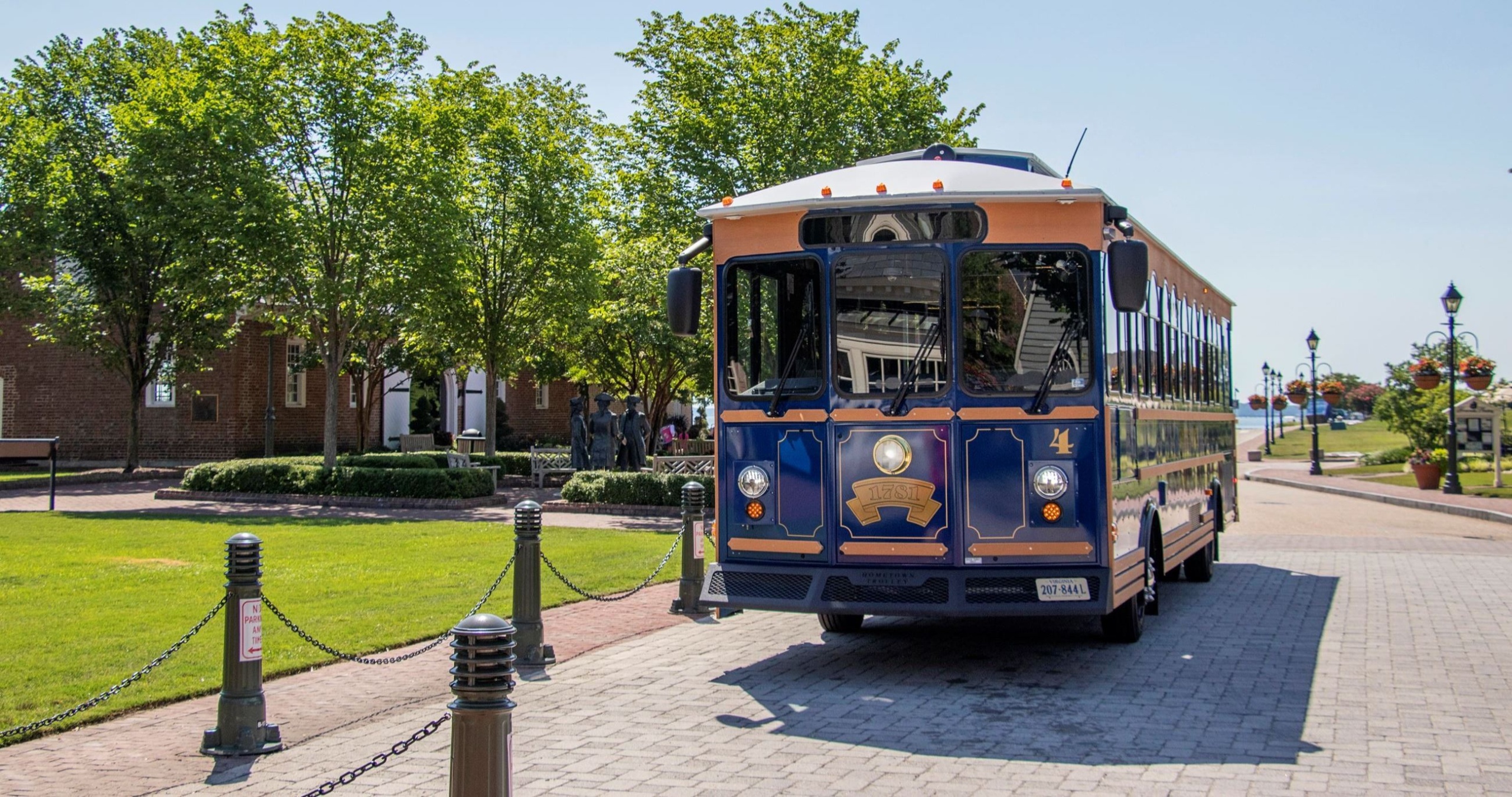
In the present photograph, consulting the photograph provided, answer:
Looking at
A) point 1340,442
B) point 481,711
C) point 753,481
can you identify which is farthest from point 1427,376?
point 1340,442

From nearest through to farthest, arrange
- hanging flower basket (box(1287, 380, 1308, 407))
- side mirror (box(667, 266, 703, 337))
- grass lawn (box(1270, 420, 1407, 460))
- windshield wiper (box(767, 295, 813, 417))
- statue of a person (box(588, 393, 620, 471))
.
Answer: side mirror (box(667, 266, 703, 337)), windshield wiper (box(767, 295, 813, 417)), statue of a person (box(588, 393, 620, 471)), hanging flower basket (box(1287, 380, 1308, 407)), grass lawn (box(1270, 420, 1407, 460))

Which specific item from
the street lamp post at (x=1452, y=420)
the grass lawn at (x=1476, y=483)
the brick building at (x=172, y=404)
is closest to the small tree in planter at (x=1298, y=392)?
the grass lawn at (x=1476, y=483)

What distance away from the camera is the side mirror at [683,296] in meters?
8.69

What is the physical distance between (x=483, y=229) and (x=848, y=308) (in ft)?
78.4

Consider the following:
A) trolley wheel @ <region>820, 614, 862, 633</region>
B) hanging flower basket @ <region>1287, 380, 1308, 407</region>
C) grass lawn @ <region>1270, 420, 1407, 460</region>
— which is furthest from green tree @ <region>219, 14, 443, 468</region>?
hanging flower basket @ <region>1287, 380, 1308, 407</region>

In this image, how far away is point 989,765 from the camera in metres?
6.38

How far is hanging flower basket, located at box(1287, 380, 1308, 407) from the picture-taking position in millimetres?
59344

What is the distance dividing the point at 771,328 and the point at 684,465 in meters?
18.0

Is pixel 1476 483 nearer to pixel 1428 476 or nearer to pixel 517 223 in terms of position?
pixel 1428 476

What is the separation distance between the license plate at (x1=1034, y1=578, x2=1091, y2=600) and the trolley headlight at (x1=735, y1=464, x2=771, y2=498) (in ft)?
5.87

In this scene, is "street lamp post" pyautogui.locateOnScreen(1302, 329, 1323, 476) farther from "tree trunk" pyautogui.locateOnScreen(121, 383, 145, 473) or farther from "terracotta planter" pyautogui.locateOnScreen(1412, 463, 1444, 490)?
"tree trunk" pyautogui.locateOnScreen(121, 383, 145, 473)

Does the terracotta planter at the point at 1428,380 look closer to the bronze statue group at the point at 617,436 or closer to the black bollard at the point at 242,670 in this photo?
the bronze statue group at the point at 617,436

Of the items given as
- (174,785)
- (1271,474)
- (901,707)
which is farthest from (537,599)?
(1271,474)

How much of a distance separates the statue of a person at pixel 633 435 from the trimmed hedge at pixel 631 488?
136 inches
